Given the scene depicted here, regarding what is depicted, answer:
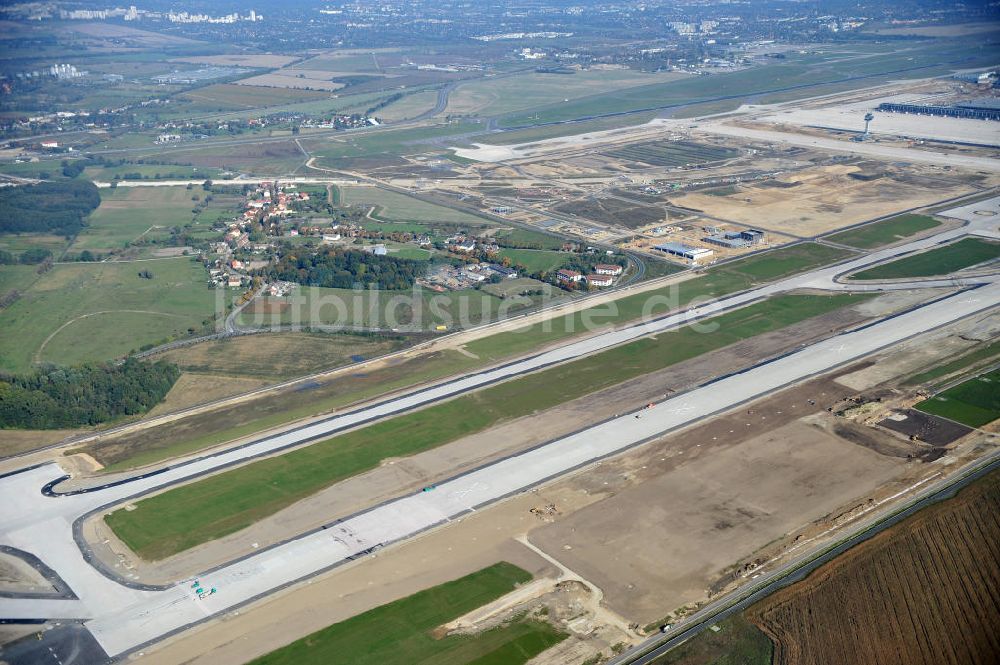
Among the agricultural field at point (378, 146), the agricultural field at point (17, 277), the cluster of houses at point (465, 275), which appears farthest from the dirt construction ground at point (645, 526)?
the agricultural field at point (378, 146)

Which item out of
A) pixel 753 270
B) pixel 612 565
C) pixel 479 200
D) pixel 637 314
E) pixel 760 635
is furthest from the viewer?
pixel 479 200

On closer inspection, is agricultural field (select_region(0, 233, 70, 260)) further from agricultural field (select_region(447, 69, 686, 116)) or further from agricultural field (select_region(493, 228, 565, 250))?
agricultural field (select_region(447, 69, 686, 116))

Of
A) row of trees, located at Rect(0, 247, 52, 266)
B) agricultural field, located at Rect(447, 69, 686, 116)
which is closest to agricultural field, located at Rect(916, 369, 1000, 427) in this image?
row of trees, located at Rect(0, 247, 52, 266)

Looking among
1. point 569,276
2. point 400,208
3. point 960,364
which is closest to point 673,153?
point 400,208

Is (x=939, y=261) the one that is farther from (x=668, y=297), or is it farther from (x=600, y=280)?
(x=600, y=280)

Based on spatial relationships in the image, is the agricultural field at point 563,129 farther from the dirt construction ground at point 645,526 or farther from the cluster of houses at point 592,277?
the dirt construction ground at point 645,526

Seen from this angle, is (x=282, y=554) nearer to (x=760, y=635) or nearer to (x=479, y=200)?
(x=760, y=635)

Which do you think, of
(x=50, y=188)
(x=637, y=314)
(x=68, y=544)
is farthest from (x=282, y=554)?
(x=50, y=188)
